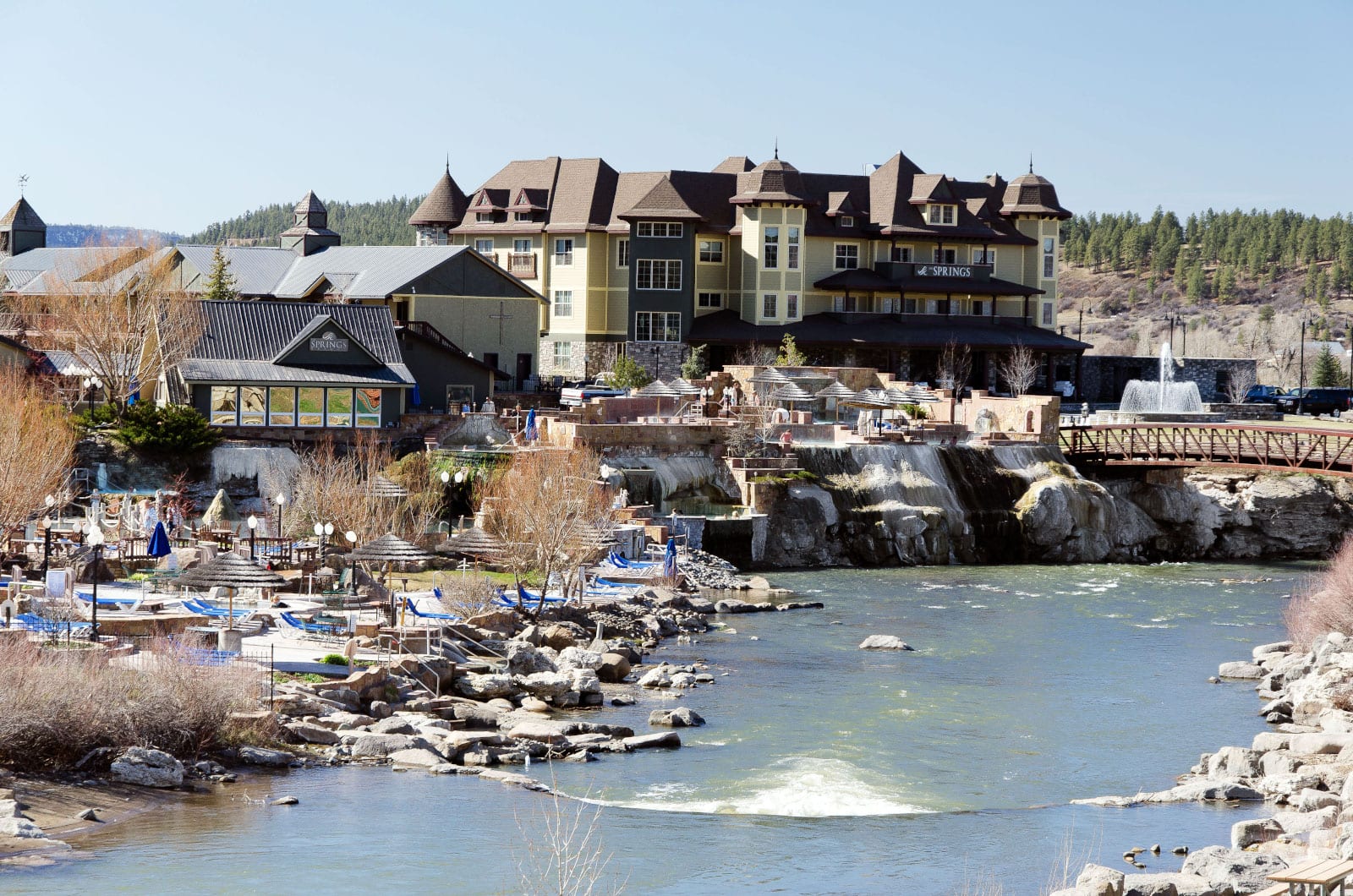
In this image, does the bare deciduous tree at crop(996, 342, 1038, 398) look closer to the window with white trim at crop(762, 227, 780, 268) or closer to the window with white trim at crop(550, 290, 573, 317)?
the window with white trim at crop(762, 227, 780, 268)

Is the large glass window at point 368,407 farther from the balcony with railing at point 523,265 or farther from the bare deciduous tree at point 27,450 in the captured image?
the balcony with railing at point 523,265

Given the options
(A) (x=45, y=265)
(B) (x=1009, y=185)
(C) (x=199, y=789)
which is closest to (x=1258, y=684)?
(C) (x=199, y=789)

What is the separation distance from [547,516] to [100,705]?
19401 millimetres

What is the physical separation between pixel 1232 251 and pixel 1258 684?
153 m

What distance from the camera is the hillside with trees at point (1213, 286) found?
6393 inches

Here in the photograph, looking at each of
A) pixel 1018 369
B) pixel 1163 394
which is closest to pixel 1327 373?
pixel 1163 394

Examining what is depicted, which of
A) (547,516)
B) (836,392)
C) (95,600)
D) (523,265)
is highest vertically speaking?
(523,265)

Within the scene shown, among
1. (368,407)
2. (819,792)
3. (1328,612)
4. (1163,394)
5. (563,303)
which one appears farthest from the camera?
(1163,394)

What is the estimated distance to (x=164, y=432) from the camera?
205 ft

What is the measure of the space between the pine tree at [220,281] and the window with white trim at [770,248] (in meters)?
26.1

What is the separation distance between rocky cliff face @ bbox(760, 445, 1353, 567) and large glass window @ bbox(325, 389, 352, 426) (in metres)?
15.9

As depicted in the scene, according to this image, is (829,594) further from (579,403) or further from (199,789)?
(199,789)

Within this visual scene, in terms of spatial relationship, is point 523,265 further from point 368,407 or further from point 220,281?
point 368,407

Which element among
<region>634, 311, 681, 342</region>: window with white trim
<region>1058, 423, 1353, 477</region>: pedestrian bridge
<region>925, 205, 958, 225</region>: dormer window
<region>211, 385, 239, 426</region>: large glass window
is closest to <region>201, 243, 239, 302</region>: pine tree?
<region>211, 385, 239, 426</region>: large glass window
